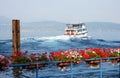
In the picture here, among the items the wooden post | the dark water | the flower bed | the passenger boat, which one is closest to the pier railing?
the flower bed

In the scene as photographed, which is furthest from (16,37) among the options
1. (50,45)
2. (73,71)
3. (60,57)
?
(50,45)

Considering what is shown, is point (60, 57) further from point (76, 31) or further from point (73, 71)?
point (76, 31)

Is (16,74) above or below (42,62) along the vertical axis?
below

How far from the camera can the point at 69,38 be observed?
89562mm

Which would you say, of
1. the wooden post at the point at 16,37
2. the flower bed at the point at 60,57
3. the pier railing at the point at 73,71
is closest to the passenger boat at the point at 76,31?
the pier railing at the point at 73,71

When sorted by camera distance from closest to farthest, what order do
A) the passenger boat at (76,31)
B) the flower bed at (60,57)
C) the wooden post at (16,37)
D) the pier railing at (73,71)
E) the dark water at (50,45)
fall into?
the flower bed at (60,57) < the pier railing at (73,71) < the wooden post at (16,37) < the dark water at (50,45) < the passenger boat at (76,31)

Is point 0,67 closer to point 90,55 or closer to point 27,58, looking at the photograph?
point 27,58

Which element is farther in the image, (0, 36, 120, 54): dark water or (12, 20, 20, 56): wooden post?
(0, 36, 120, 54): dark water

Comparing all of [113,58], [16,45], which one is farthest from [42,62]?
[16,45]

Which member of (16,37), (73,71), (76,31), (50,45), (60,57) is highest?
(16,37)

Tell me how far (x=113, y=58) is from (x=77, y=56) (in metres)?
1.66

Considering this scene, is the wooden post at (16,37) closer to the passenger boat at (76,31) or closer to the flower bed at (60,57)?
the flower bed at (60,57)

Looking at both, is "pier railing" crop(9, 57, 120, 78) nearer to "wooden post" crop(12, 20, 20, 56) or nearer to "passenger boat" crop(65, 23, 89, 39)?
"wooden post" crop(12, 20, 20, 56)

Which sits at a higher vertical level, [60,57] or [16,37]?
[16,37]
